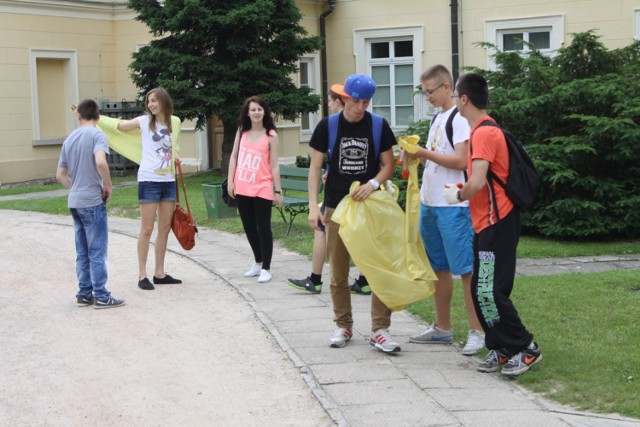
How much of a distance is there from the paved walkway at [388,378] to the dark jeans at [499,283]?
28 centimetres

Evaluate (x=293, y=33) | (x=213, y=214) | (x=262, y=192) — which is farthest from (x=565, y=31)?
(x=262, y=192)

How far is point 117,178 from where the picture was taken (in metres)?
22.8

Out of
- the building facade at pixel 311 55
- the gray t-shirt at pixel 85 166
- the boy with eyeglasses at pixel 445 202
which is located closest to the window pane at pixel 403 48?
the building facade at pixel 311 55

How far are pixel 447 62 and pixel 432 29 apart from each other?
0.85 meters

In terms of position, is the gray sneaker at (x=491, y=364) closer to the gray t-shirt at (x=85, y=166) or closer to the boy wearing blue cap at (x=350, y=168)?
the boy wearing blue cap at (x=350, y=168)

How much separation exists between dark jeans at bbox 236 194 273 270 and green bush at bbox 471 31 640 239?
3688 millimetres

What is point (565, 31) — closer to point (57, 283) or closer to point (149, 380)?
point (57, 283)

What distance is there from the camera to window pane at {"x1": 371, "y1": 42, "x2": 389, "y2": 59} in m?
23.8

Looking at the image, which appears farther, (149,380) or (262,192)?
(262,192)

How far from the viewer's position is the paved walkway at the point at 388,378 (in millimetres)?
5527

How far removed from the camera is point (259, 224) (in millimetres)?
9906

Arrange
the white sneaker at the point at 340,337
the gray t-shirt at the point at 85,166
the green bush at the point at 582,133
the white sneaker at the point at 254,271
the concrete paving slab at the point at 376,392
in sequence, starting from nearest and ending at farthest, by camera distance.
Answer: the concrete paving slab at the point at 376,392
the white sneaker at the point at 340,337
the gray t-shirt at the point at 85,166
the white sneaker at the point at 254,271
the green bush at the point at 582,133

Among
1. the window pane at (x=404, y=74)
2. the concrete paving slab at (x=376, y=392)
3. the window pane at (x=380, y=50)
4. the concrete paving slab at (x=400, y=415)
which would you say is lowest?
the concrete paving slab at (x=400, y=415)

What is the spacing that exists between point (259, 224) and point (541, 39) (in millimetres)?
13899
